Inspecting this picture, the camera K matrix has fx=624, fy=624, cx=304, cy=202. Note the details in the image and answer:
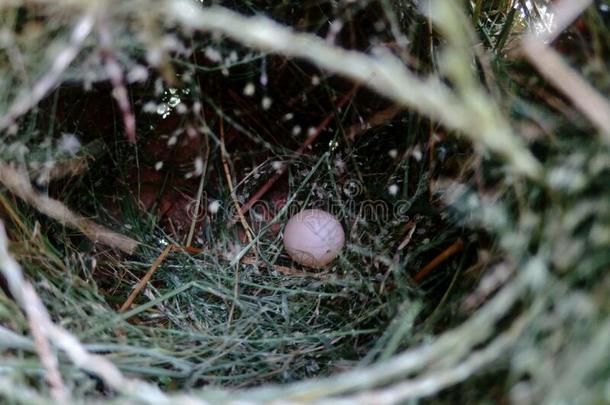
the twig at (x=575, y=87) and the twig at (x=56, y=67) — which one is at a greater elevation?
the twig at (x=56, y=67)

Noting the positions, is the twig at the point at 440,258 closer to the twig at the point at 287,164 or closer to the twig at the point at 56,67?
the twig at the point at 287,164

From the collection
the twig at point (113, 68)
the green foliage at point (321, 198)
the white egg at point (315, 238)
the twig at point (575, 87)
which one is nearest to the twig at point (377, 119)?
the green foliage at point (321, 198)

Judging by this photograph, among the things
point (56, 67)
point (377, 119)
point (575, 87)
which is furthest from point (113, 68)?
point (377, 119)

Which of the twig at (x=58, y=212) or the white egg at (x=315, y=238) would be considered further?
the white egg at (x=315, y=238)

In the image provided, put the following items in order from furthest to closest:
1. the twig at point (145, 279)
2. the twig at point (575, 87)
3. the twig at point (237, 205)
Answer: the twig at point (237, 205)
the twig at point (145, 279)
the twig at point (575, 87)

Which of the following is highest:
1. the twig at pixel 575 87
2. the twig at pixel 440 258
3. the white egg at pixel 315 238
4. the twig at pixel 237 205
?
the twig at pixel 237 205

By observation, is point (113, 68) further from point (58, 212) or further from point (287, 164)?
point (287, 164)
